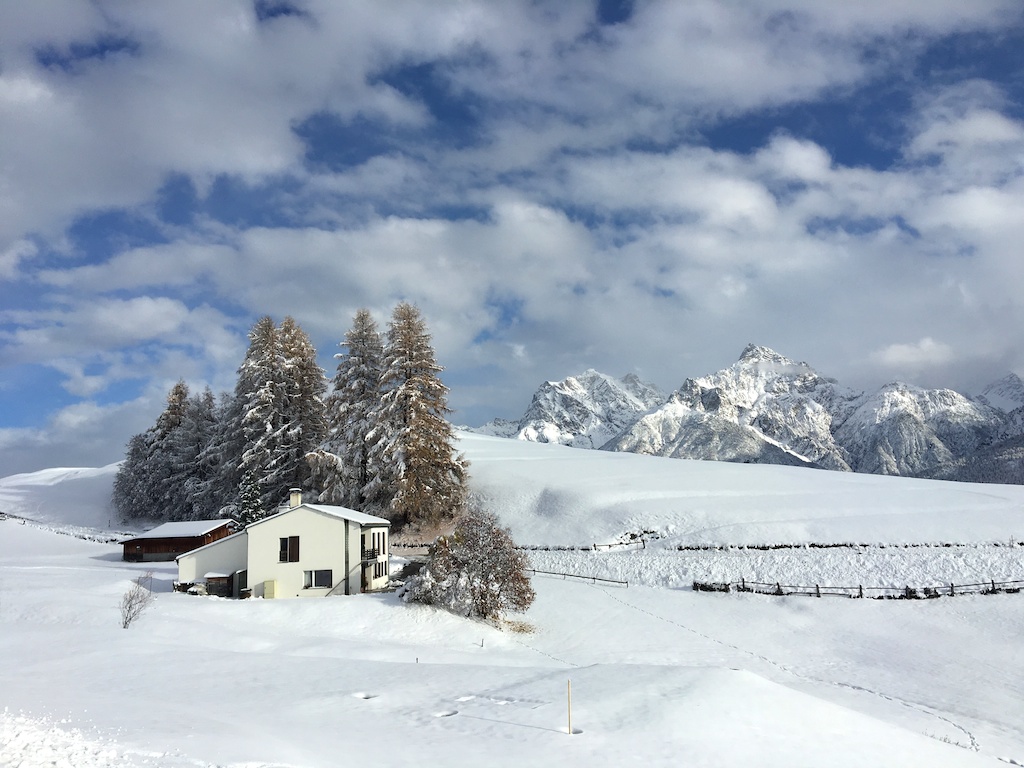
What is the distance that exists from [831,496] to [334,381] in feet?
146

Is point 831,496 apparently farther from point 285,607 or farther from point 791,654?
point 285,607

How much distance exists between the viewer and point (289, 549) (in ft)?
126

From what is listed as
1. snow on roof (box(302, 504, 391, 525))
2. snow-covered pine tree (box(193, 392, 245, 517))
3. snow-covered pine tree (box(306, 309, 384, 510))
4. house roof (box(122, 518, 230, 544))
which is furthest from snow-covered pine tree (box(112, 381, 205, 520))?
snow on roof (box(302, 504, 391, 525))

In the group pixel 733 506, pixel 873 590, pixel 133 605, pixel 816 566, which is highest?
pixel 733 506

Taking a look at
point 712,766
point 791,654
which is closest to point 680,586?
point 791,654

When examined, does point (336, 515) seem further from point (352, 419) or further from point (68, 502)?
point (68, 502)

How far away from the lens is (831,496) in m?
57.1

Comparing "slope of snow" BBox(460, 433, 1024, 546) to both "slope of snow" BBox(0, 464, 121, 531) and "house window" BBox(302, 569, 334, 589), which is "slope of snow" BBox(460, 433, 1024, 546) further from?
"slope of snow" BBox(0, 464, 121, 531)

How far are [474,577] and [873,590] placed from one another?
22.7 meters

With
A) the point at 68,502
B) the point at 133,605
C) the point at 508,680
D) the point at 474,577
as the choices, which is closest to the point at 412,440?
the point at 474,577

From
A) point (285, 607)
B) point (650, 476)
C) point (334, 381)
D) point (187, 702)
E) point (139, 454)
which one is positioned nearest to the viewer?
point (187, 702)

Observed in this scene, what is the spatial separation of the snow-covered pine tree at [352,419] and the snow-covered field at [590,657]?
40.1ft

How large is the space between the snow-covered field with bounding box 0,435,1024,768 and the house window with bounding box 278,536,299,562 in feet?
14.3

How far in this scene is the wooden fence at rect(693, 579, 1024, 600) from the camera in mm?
36000
